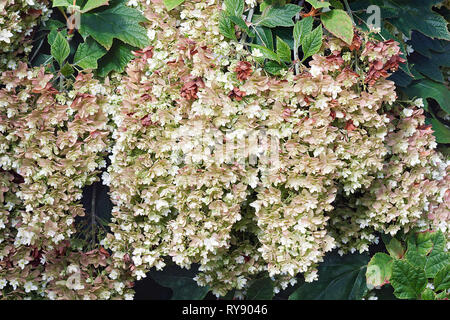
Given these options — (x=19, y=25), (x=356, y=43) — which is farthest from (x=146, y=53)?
(x=356, y=43)

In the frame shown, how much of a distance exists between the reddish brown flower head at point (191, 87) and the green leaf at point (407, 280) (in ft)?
2.10

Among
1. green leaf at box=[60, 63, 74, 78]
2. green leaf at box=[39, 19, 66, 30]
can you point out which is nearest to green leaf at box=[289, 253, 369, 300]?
green leaf at box=[60, 63, 74, 78]

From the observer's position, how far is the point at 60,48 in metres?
1.33

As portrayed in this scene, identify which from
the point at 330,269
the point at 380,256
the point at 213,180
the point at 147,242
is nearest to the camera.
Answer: the point at 213,180

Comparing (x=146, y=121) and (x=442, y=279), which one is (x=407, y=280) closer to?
(x=442, y=279)

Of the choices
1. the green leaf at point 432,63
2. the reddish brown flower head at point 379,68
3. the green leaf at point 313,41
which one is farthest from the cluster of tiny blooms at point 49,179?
the green leaf at point 432,63

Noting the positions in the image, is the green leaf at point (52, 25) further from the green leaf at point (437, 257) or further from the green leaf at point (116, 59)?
the green leaf at point (437, 257)

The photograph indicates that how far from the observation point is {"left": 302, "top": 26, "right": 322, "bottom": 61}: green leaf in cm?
117

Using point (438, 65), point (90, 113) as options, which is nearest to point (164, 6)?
point (90, 113)

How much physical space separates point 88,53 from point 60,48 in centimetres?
7

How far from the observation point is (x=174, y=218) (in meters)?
1.31

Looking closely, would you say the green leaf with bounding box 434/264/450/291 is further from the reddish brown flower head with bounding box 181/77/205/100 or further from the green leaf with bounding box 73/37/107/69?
the green leaf with bounding box 73/37/107/69

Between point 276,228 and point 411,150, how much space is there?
0.42m

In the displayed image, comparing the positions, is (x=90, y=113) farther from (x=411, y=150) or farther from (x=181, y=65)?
(x=411, y=150)
